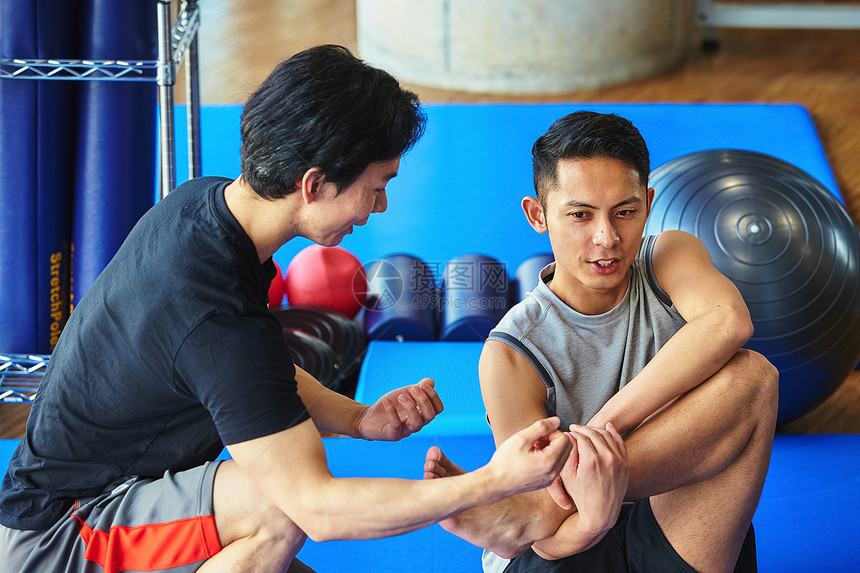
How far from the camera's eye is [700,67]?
15.9 feet

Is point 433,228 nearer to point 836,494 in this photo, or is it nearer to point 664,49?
point 836,494

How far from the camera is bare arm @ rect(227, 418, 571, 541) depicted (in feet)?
3.77

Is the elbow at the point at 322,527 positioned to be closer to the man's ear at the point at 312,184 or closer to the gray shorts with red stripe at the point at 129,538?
the gray shorts with red stripe at the point at 129,538

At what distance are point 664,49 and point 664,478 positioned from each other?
3866 millimetres

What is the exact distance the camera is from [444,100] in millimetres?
4480

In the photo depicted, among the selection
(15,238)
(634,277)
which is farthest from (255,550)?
(15,238)

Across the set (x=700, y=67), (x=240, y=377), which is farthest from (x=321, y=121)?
(x=700, y=67)

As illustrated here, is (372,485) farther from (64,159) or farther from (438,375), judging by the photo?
(64,159)

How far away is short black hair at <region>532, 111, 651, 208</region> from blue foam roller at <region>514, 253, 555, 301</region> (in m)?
0.94

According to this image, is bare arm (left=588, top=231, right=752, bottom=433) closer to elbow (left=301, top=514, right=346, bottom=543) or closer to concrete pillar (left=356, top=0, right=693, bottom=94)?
elbow (left=301, top=514, right=346, bottom=543)

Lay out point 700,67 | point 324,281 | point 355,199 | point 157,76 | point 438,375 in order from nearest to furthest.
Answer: point 355,199 → point 157,76 → point 438,375 → point 324,281 → point 700,67

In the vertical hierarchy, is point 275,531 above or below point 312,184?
below

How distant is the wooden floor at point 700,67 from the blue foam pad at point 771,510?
1.54 m

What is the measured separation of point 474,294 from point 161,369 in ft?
3.50
